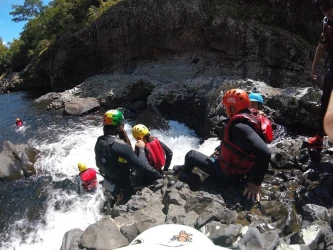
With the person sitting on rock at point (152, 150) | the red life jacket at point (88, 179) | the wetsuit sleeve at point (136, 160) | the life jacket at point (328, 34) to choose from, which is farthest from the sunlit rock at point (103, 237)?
the life jacket at point (328, 34)

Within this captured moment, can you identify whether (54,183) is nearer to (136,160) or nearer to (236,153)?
(136,160)

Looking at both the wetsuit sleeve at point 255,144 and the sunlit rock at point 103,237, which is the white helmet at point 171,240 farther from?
the wetsuit sleeve at point 255,144

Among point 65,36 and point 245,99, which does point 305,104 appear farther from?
point 65,36

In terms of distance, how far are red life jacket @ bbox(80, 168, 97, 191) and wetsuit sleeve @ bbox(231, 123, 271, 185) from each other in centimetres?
361

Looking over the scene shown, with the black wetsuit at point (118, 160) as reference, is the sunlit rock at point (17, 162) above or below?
below

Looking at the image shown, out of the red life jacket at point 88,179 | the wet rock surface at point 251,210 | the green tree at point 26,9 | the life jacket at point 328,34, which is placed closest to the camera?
the wet rock surface at point 251,210

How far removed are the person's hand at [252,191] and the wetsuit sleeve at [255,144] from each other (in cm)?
22

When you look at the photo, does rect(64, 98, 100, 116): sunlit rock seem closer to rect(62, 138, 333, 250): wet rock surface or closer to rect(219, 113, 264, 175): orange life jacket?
rect(62, 138, 333, 250): wet rock surface

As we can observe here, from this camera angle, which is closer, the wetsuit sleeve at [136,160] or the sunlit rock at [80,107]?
the wetsuit sleeve at [136,160]

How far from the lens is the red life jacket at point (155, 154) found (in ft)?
19.5

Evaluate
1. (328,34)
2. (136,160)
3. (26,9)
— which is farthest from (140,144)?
(26,9)

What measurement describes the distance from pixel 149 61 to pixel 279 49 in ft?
21.8

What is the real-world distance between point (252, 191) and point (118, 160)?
2.30 meters

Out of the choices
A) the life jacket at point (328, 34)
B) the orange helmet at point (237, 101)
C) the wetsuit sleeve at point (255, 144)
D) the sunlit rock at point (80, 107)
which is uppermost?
the life jacket at point (328, 34)
